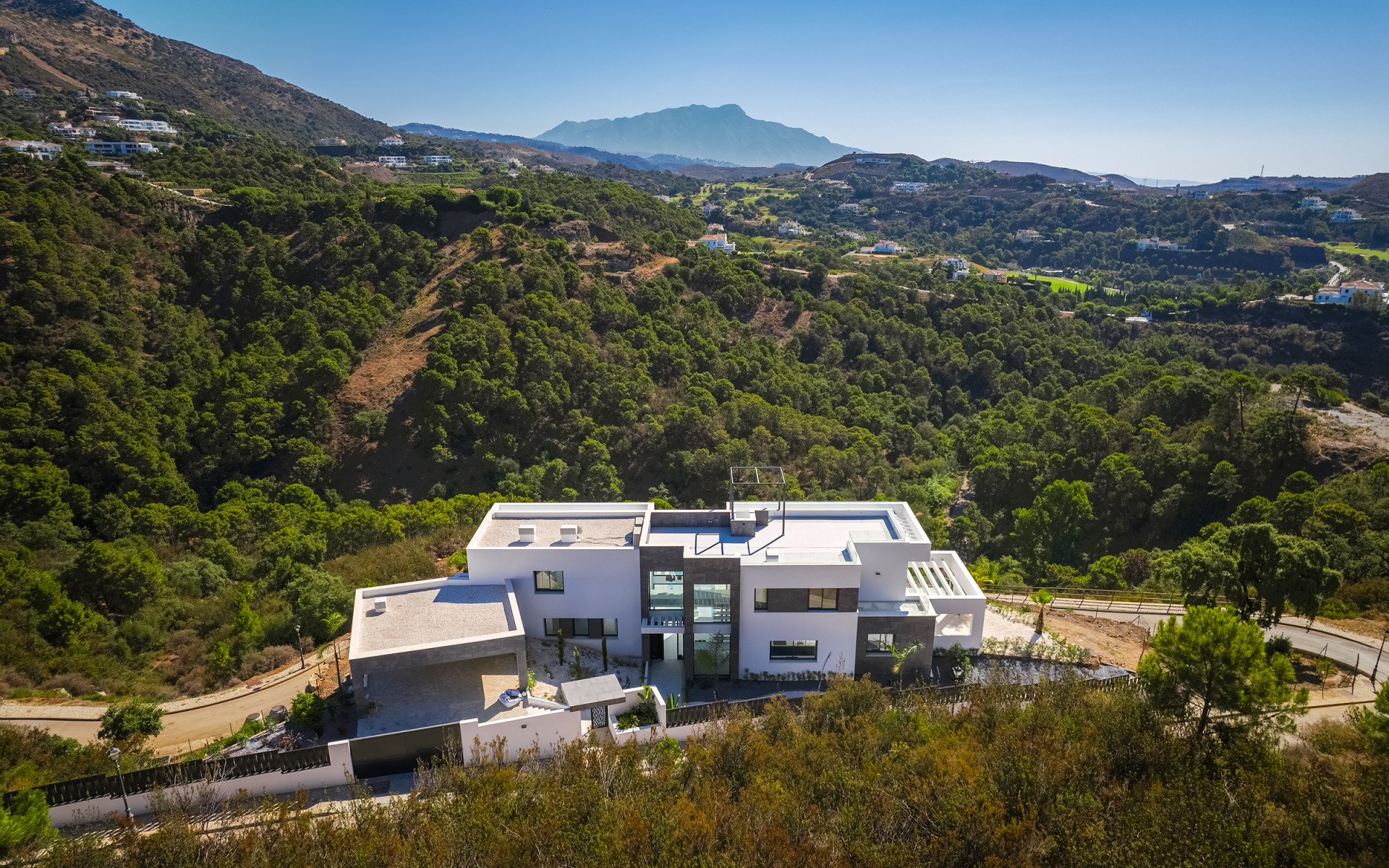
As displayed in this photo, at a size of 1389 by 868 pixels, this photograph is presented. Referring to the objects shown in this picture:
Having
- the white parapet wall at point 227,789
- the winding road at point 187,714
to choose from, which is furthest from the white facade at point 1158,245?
the white parapet wall at point 227,789

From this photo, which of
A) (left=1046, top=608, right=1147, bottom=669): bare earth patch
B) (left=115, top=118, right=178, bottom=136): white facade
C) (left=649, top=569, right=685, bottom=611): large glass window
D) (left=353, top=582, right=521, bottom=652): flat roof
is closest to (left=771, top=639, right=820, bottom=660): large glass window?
(left=649, top=569, right=685, bottom=611): large glass window

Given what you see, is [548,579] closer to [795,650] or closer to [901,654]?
[795,650]

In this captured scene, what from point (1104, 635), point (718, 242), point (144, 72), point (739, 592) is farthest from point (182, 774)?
point (144, 72)

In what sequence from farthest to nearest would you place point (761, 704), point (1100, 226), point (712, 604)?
1. point (1100, 226)
2. point (712, 604)
3. point (761, 704)

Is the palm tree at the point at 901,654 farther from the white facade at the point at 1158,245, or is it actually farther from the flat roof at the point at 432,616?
the white facade at the point at 1158,245

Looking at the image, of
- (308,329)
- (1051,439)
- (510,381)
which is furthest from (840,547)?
(308,329)

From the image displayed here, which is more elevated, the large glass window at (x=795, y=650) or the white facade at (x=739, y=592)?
the white facade at (x=739, y=592)

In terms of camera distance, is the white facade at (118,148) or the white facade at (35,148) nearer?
the white facade at (35,148)
